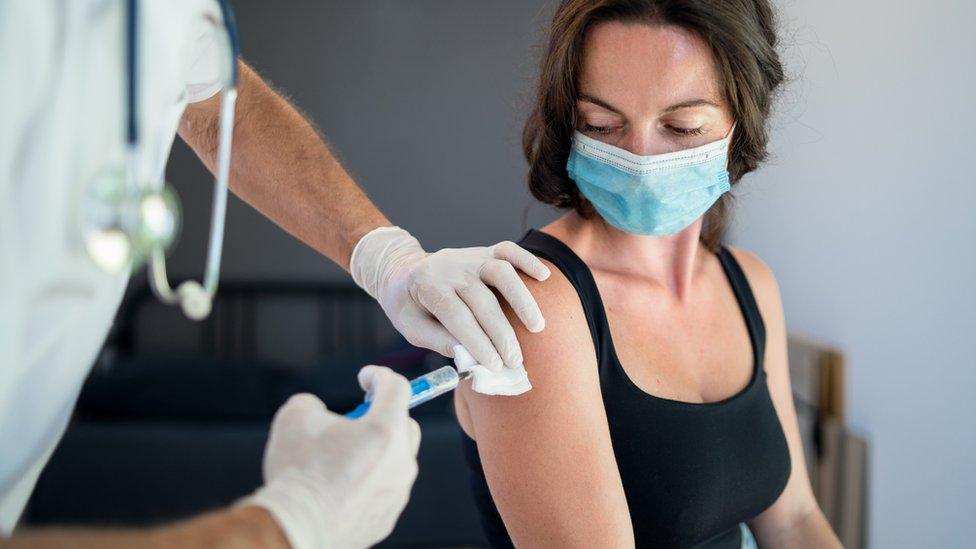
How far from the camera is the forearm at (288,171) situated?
4.00 feet

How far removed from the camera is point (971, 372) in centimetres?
166

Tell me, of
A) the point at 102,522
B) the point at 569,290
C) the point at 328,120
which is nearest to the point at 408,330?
the point at 569,290

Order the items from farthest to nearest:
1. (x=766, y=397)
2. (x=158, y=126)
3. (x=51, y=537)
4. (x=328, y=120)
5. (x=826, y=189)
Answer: (x=328, y=120)
(x=826, y=189)
(x=766, y=397)
(x=158, y=126)
(x=51, y=537)

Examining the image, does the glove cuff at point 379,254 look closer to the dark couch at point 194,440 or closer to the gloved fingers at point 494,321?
the gloved fingers at point 494,321

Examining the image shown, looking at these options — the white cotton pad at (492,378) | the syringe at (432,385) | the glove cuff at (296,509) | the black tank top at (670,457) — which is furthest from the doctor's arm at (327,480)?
the black tank top at (670,457)

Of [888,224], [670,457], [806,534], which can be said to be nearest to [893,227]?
[888,224]

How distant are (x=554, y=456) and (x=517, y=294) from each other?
0.20 m

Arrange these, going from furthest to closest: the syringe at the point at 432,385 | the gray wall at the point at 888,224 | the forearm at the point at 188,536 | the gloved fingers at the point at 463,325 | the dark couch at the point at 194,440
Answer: the dark couch at the point at 194,440 < the gray wall at the point at 888,224 < the gloved fingers at the point at 463,325 < the syringe at the point at 432,385 < the forearm at the point at 188,536

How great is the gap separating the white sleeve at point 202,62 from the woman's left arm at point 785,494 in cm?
91

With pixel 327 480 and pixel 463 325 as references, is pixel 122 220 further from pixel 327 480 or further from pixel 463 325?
pixel 463 325

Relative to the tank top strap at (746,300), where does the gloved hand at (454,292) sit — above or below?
above

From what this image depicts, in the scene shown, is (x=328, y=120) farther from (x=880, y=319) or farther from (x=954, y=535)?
(x=954, y=535)

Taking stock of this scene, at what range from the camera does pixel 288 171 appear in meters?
1.23

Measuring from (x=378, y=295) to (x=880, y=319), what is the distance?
1409 millimetres
